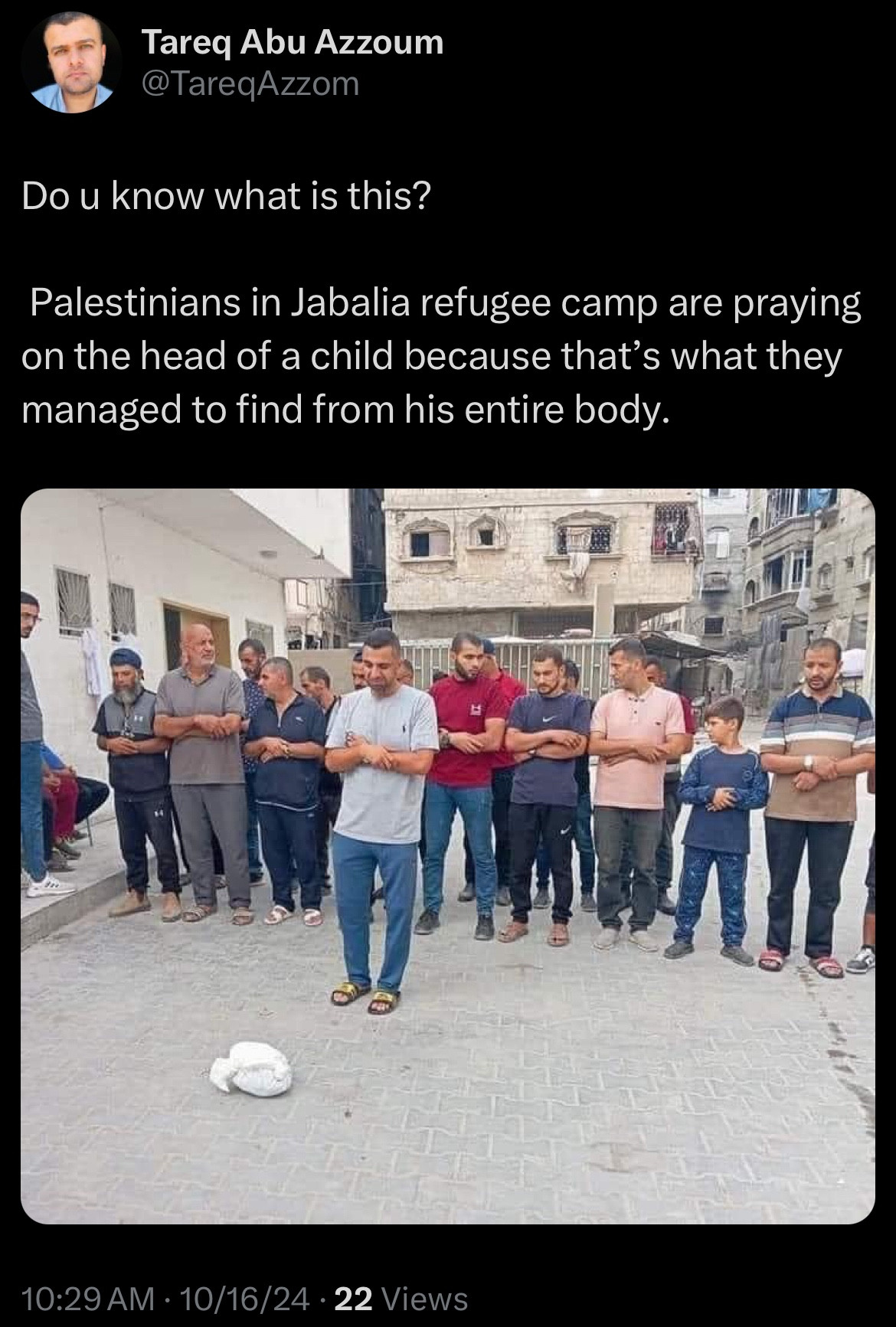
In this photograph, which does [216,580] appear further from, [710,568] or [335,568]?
[710,568]

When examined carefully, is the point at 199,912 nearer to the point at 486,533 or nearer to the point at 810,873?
the point at 810,873

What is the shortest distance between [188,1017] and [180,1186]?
1058 millimetres

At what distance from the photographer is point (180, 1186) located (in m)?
2.06

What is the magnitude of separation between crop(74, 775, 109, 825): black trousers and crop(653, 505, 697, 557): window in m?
17.5

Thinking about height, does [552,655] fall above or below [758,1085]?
above

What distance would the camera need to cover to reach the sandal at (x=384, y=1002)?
3.08 m

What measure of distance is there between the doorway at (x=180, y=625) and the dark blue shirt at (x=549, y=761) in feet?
15.0

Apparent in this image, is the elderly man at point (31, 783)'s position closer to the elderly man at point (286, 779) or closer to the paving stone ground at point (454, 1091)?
the paving stone ground at point (454, 1091)

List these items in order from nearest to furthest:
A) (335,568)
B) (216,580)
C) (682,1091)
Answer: (682,1091)
(216,580)
(335,568)

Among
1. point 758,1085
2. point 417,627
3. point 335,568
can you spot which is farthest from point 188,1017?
point 417,627

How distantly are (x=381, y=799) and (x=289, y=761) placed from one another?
127 centimetres
